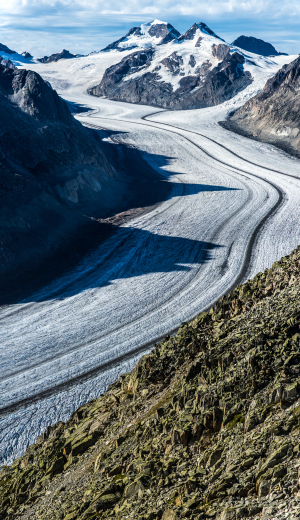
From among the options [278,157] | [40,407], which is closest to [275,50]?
[278,157]

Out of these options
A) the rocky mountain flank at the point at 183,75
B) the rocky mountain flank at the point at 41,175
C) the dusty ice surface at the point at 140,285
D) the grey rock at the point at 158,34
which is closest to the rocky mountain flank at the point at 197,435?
the dusty ice surface at the point at 140,285

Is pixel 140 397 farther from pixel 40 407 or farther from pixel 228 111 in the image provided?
pixel 228 111

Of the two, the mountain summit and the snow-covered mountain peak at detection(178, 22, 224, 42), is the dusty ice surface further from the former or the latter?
the mountain summit

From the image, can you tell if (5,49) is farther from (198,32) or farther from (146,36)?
(198,32)

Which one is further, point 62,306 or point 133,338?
point 62,306

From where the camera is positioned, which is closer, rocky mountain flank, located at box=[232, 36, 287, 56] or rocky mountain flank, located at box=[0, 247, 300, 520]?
rocky mountain flank, located at box=[0, 247, 300, 520]

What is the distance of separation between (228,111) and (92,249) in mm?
47889

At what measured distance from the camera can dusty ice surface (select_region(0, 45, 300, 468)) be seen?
1138 centimetres

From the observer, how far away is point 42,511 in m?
6.46

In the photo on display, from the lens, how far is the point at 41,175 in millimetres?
25359

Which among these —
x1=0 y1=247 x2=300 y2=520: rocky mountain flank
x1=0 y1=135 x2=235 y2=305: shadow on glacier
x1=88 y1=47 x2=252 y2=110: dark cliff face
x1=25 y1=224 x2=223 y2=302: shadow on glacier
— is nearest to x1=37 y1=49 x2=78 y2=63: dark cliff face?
x1=88 y1=47 x2=252 y2=110: dark cliff face

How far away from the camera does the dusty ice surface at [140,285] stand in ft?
37.3

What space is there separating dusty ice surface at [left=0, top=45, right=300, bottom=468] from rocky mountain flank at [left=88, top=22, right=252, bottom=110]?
125 ft

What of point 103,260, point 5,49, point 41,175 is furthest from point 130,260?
point 5,49
